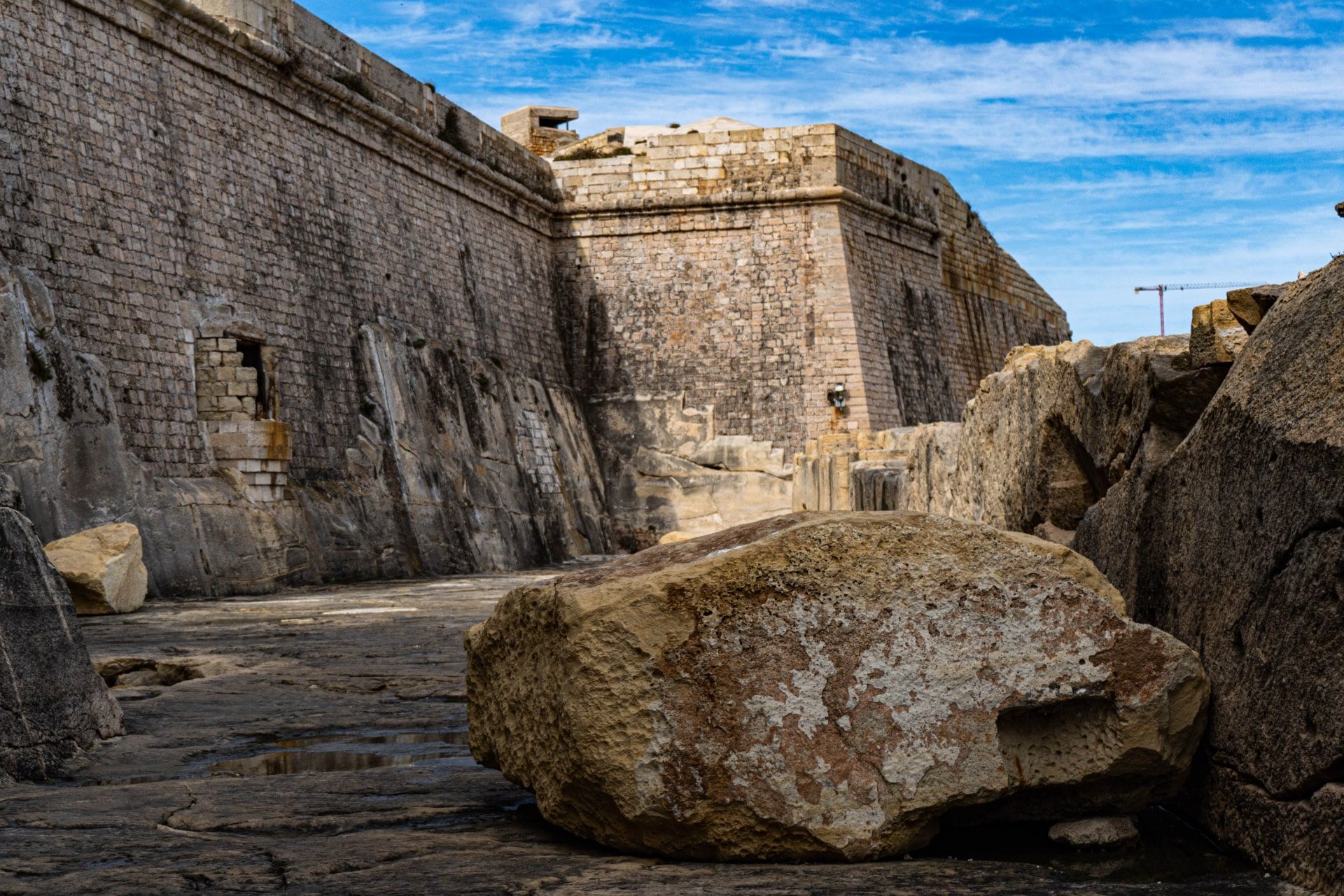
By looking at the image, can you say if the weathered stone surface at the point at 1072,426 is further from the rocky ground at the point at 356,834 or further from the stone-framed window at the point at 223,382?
the stone-framed window at the point at 223,382

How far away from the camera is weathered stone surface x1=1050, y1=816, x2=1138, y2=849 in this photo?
3115 millimetres

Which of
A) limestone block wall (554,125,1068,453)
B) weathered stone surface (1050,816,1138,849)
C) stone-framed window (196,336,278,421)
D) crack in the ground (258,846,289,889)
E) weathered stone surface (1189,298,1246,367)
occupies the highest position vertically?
limestone block wall (554,125,1068,453)

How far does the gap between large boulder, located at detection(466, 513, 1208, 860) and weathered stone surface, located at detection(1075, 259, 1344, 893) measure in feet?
0.53

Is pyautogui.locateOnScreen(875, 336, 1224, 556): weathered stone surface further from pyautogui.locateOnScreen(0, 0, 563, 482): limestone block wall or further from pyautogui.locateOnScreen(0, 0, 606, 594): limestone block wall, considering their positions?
pyautogui.locateOnScreen(0, 0, 563, 482): limestone block wall

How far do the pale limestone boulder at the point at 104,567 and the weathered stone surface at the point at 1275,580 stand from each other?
9.27m

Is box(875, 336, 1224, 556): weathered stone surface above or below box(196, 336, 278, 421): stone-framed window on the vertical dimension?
below

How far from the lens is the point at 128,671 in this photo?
6980mm

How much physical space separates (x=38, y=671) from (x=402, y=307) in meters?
15.7

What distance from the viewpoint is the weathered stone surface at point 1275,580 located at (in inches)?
103

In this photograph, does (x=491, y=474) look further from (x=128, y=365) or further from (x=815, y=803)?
(x=815, y=803)

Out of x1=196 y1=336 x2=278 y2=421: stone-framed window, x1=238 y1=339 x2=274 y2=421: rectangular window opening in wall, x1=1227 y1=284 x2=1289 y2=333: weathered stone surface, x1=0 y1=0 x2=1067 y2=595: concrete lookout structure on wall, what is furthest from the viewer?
x1=238 y1=339 x2=274 y2=421: rectangular window opening in wall

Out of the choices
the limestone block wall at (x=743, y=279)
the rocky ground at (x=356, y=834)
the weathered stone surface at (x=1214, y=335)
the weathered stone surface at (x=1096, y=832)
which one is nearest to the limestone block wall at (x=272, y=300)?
the limestone block wall at (x=743, y=279)

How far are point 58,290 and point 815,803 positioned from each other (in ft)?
38.3

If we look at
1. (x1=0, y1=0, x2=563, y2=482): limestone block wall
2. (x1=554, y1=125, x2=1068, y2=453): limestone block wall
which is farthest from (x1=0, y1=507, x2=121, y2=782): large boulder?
(x1=554, y1=125, x2=1068, y2=453): limestone block wall
